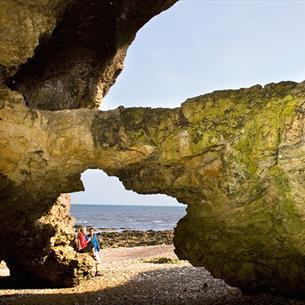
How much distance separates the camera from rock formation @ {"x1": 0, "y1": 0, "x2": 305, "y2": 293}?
945 centimetres

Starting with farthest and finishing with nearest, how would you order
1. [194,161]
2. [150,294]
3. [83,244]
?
[83,244], [150,294], [194,161]

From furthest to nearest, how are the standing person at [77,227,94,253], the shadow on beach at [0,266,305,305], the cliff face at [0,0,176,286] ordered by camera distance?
the standing person at [77,227,94,253]
the shadow on beach at [0,266,305,305]
the cliff face at [0,0,176,286]

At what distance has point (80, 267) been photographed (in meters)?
18.1

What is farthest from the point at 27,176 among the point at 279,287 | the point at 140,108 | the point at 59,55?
the point at 279,287

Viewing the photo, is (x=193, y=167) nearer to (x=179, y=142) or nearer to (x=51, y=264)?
(x=179, y=142)

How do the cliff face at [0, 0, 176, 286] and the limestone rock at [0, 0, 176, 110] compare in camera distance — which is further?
the limestone rock at [0, 0, 176, 110]

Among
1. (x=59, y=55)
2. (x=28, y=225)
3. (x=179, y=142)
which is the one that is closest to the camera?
(x=179, y=142)

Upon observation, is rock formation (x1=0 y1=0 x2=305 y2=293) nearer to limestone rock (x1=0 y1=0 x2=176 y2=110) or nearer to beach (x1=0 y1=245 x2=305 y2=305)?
limestone rock (x1=0 y1=0 x2=176 y2=110)

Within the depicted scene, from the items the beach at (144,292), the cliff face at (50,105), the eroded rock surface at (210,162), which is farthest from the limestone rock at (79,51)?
the beach at (144,292)

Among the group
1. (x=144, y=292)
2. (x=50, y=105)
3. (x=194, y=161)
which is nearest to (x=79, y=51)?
(x=50, y=105)

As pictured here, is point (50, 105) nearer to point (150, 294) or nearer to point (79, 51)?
point (79, 51)

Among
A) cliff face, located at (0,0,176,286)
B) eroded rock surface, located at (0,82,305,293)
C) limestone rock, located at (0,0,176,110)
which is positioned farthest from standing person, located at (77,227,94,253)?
eroded rock surface, located at (0,82,305,293)

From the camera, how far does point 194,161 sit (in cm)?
1027

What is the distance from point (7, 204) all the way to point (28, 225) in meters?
2.00
